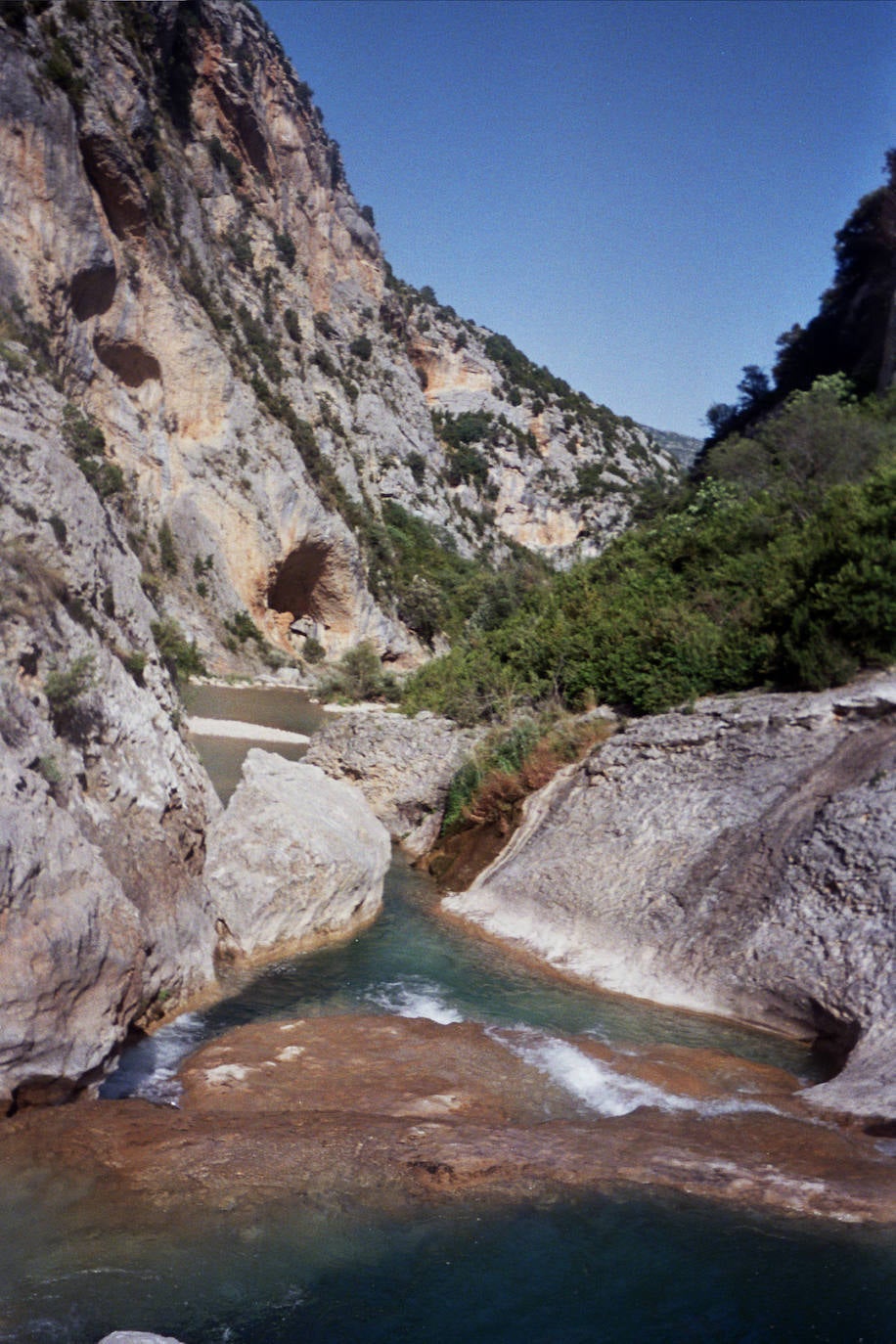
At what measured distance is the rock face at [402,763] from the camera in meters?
17.9

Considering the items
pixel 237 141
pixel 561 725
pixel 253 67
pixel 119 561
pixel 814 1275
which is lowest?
pixel 814 1275

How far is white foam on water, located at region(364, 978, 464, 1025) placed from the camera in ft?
32.2

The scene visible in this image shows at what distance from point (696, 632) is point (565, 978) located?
20.4ft

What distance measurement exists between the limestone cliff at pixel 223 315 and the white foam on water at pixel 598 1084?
19.2 m

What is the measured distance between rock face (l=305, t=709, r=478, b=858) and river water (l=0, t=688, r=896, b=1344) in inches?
453

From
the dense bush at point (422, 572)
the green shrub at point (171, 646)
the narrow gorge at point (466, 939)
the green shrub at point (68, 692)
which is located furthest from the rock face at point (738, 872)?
the dense bush at point (422, 572)

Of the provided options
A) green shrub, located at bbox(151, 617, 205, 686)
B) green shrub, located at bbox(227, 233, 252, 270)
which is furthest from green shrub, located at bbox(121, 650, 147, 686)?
green shrub, located at bbox(227, 233, 252, 270)

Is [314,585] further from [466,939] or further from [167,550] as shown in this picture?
[466,939]

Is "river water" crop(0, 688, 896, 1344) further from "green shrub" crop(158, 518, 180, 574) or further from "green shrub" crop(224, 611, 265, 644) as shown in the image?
"green shrub" crop(224, 611, 265, 644)

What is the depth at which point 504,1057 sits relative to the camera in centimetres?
856

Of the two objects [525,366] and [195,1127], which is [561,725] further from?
[525,366]

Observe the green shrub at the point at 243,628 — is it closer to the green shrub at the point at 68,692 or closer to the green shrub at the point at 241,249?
the green shrub at the point at 241,249

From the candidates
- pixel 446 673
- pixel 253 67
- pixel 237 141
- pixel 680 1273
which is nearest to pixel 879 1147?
pixel 680 1273

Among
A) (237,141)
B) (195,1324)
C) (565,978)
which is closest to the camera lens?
(195,1324)
